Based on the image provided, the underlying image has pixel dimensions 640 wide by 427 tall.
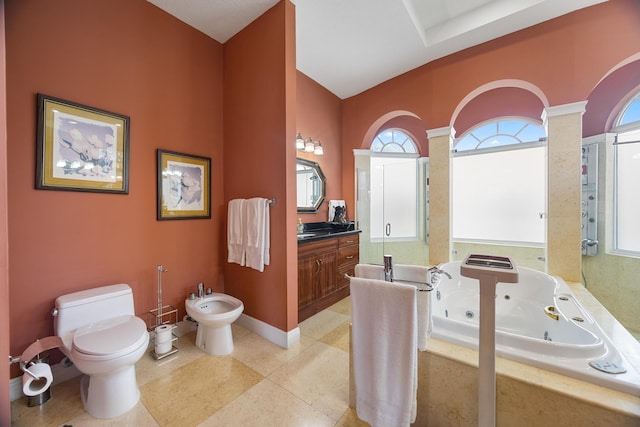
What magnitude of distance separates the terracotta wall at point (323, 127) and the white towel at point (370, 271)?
1976 millimetres

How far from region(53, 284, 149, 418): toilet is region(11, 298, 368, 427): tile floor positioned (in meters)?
0.08

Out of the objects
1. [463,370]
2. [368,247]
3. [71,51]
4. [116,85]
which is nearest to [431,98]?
[368,247]

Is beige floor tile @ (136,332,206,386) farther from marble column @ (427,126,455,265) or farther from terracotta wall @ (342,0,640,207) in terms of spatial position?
terracotta wall @ (342,0,640,207)

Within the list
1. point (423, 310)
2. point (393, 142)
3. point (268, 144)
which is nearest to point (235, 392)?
point (423, 310)

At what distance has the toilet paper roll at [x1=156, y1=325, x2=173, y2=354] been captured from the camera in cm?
190

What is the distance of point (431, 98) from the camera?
3.03 m

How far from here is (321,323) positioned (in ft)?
8.27

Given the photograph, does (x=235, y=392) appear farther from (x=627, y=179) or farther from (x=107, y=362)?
(x=627, y=179)

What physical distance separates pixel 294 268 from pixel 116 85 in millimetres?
2105

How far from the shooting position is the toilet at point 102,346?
4.34ft

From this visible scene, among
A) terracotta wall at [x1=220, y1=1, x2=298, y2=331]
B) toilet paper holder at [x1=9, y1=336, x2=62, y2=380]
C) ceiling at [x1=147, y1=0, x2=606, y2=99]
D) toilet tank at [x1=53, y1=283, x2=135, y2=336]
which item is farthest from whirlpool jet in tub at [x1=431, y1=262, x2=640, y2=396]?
ceiling at [x1=147, y1=0, x2=606, y2=99]

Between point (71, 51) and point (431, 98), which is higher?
point (431, 98)

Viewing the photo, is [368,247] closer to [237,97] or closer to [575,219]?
[575,219]

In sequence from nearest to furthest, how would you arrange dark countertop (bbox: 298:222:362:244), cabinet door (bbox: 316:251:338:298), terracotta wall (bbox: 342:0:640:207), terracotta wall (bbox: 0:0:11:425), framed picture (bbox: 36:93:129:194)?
terracotta wall (bbox: 0:0:11:425) < framed picture (bbox: 36:93:129:194) < terracotta wall (bbox: 342:0:640:207) < cabinet door (bbox: 316:251:338:298) < dark countertop (bbox: 298:222:362:244)
